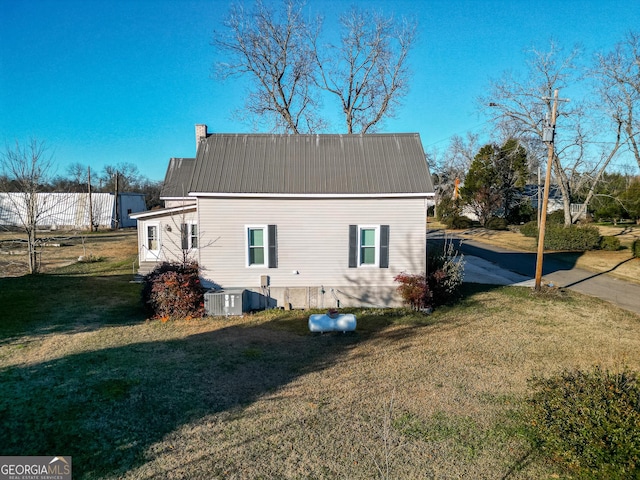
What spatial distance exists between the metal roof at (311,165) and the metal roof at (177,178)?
25.8 ft

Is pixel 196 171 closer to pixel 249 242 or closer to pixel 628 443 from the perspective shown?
pixel 249 242

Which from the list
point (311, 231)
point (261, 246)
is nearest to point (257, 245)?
point (261, 246)

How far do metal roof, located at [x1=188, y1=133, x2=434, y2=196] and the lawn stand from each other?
4.13m

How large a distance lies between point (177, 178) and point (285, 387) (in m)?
17.9

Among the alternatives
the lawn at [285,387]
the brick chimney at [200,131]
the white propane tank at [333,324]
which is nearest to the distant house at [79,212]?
the brick chimney at [200,131]

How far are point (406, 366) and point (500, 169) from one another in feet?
125

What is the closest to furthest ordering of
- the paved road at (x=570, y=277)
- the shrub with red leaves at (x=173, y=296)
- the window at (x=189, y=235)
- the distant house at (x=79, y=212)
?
the shrub with red leaves at (x=173, y=296)
the paved road at (x=570, y=277)
the window at (x=189, y=235)
the distant house at (x=79, y=212)

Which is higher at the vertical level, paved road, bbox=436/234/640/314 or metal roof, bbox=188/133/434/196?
metal roof, bbox=188/133/434/196

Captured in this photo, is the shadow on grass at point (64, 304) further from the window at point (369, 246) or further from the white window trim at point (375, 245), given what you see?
the white window trim at point (375, 245)

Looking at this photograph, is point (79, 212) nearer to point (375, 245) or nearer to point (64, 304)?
point (64, 304)

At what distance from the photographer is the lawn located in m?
4.89

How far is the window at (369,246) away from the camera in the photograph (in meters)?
12.4

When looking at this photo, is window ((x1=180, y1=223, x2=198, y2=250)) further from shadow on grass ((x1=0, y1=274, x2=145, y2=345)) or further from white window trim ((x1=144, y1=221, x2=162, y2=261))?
shadow on grass ((x1=0, y1=274, x2=145, y2=345))

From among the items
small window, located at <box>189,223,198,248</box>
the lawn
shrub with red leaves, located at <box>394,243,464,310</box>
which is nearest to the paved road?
shrub with red leaves, located at <box>394,243,464,310</box>
